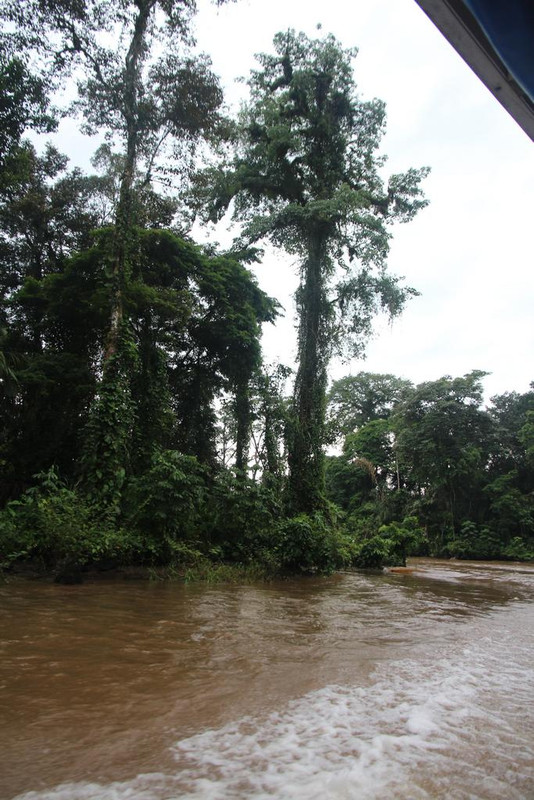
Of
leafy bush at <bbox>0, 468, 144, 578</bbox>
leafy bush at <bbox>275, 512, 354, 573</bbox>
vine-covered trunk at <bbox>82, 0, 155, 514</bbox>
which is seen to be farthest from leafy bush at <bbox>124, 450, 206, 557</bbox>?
leafy bush at <bbox>275, 512, 354, 573</bbox>

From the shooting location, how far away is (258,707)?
6.97 ft

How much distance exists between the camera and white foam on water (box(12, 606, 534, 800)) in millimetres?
→ 1392

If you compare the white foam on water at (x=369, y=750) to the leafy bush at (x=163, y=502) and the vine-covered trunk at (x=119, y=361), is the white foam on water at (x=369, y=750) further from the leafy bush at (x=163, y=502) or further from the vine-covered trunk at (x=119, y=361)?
the vine-covered trunk at (x=119, y=361)

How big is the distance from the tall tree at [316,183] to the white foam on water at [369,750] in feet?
38.6

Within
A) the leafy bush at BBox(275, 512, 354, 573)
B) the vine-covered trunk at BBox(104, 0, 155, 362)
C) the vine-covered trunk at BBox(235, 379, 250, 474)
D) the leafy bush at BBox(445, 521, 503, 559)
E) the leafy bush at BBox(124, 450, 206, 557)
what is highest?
the vine-covered trunk at BBox(104, 0, 155, 362)

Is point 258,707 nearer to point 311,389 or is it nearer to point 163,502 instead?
point 163,502

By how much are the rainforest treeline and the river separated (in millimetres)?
3950

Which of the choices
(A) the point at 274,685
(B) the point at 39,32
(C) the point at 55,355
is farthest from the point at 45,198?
(A) the point at 274,685

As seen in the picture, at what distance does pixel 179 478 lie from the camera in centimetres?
798

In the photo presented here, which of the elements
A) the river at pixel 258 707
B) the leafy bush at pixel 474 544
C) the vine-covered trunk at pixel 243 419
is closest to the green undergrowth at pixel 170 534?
the river at pixel 258 707

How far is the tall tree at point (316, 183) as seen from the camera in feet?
47.9

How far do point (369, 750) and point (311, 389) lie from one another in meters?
12.1

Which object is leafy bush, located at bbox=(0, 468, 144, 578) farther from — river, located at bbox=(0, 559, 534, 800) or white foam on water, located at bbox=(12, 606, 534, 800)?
white foam on water, located at bbox=(12, 606, 534, 800)

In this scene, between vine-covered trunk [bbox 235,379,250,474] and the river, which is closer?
the river
